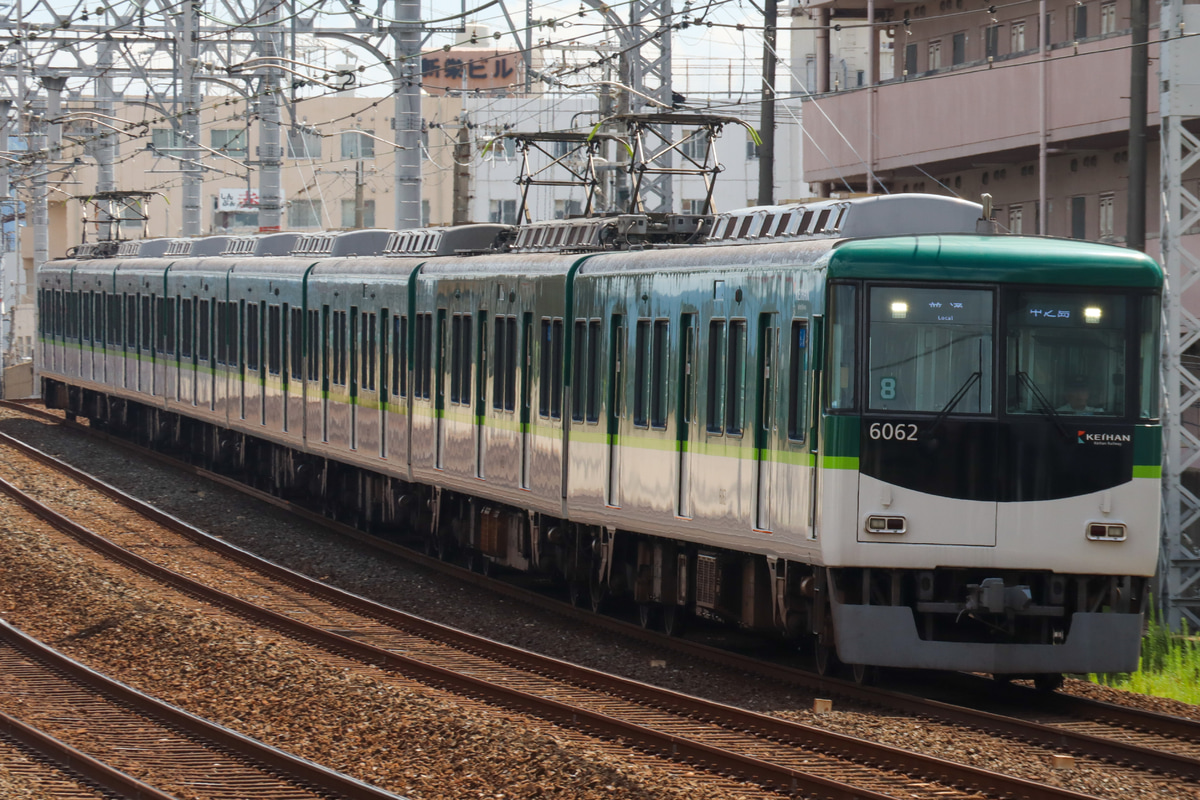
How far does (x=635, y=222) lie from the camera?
16.3m

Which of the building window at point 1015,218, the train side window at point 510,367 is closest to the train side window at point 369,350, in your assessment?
the train side window at point 510,367

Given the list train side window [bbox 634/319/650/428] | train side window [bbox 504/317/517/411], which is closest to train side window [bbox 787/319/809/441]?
train side window [bbox 634/319/650/428]

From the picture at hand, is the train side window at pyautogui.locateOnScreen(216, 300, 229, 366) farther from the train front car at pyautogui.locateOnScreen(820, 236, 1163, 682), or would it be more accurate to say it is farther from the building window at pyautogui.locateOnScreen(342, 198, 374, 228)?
the building window at pyautogui.locateOnScreen(342, 198, 374, 228)

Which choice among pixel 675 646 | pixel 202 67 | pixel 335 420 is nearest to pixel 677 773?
pixel 675 646

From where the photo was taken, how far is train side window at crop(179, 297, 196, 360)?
97.2 feet

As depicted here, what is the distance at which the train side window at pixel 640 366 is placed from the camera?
1449 cm

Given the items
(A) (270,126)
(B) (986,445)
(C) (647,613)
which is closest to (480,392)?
(C) (647,613)

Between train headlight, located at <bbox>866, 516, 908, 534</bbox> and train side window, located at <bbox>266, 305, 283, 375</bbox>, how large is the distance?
1430cm

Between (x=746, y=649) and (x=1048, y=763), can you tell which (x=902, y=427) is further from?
(x=746, y=649)

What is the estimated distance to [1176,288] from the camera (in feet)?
53.0

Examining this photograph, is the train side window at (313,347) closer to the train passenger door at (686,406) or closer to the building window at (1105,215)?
the train passenger door at (686,406)

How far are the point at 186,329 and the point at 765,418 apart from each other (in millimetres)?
18914

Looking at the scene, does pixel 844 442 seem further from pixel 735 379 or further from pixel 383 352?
pixel 383 352

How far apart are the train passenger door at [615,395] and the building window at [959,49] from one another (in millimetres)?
18361
